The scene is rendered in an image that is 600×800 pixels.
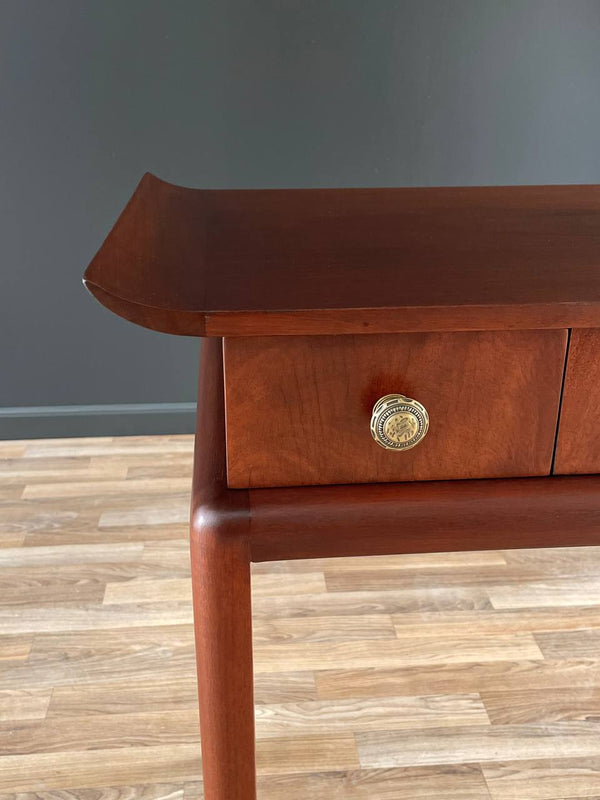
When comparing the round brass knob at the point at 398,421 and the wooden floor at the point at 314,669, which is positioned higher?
the round brass knob at the point at 398,421

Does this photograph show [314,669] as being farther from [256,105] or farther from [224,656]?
[256,105]

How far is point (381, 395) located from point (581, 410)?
0.18 m

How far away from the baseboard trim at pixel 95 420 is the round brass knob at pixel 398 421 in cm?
151

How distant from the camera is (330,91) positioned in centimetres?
192

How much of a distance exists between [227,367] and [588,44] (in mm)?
1682

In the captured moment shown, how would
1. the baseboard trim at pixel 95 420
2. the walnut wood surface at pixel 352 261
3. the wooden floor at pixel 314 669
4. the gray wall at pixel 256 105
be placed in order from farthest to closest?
1. the baseboard trim at pixel 95 420
2. the gray wall at pixel 256 105
3. the wooden floor at pixel 314 669
4. the walnut wood surface at pixel 352 261

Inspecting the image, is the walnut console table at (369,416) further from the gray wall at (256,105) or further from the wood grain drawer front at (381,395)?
the gray wall at (256,105)

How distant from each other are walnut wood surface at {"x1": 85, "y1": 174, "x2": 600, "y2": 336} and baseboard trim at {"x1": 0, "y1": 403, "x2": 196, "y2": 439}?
108 cm

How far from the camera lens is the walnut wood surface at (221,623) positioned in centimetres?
69

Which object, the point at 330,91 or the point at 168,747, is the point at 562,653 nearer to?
the point at 168,747

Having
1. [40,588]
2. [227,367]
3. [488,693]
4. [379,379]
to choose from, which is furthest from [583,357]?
[40,588]

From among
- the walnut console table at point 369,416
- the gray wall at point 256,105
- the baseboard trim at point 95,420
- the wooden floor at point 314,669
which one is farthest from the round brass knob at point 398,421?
the baseboard trim at point 95,420

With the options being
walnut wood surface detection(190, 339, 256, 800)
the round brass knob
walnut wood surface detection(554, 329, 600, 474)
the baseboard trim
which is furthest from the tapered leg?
the baseboard trim

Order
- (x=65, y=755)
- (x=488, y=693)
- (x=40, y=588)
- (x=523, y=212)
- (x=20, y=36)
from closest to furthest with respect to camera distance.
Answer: (x=523, y=212), (x=65, y=755), (x=488, y=693), (x=40, y=588), (x=20, y=36)
